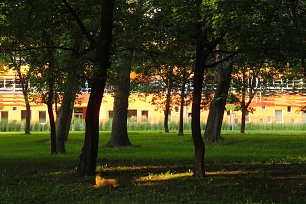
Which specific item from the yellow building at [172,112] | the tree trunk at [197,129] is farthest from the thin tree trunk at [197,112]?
the yellow building at [172,112]

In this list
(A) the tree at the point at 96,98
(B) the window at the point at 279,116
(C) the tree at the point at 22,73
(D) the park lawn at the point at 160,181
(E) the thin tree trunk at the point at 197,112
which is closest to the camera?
(D) the park lawn at the point at 160,181

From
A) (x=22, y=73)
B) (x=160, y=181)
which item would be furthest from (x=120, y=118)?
(x=22, y=73)

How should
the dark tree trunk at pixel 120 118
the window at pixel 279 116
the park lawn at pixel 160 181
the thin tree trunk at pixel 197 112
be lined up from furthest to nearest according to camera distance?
1. the window at pixel 279 116
2. the dark tree trunk at pixel 120 118
3. the thin tree trunk at pixel 197 112
4. the park lawn at pixel 160 181

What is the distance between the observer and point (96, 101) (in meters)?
12.8

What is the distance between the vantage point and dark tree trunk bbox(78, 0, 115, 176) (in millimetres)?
12664

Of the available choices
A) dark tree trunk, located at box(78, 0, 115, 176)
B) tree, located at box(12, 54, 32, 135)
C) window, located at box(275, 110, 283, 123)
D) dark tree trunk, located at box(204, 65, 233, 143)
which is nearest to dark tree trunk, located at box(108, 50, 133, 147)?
tree, located at box(12, 54, 32, 135)

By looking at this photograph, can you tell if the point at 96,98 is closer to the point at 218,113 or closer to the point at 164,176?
the point at 164,176

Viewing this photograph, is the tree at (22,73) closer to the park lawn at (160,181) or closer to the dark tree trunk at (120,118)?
the park lawn at (160,181)

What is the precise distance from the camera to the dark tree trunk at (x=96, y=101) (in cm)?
1266

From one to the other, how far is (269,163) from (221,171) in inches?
120

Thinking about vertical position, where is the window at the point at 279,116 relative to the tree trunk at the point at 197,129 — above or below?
above

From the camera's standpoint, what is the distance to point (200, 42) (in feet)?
40.2

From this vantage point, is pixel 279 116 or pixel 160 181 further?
pixel 279 116

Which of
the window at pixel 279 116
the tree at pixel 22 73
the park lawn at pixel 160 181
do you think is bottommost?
the park lawn at pixel 160 181
